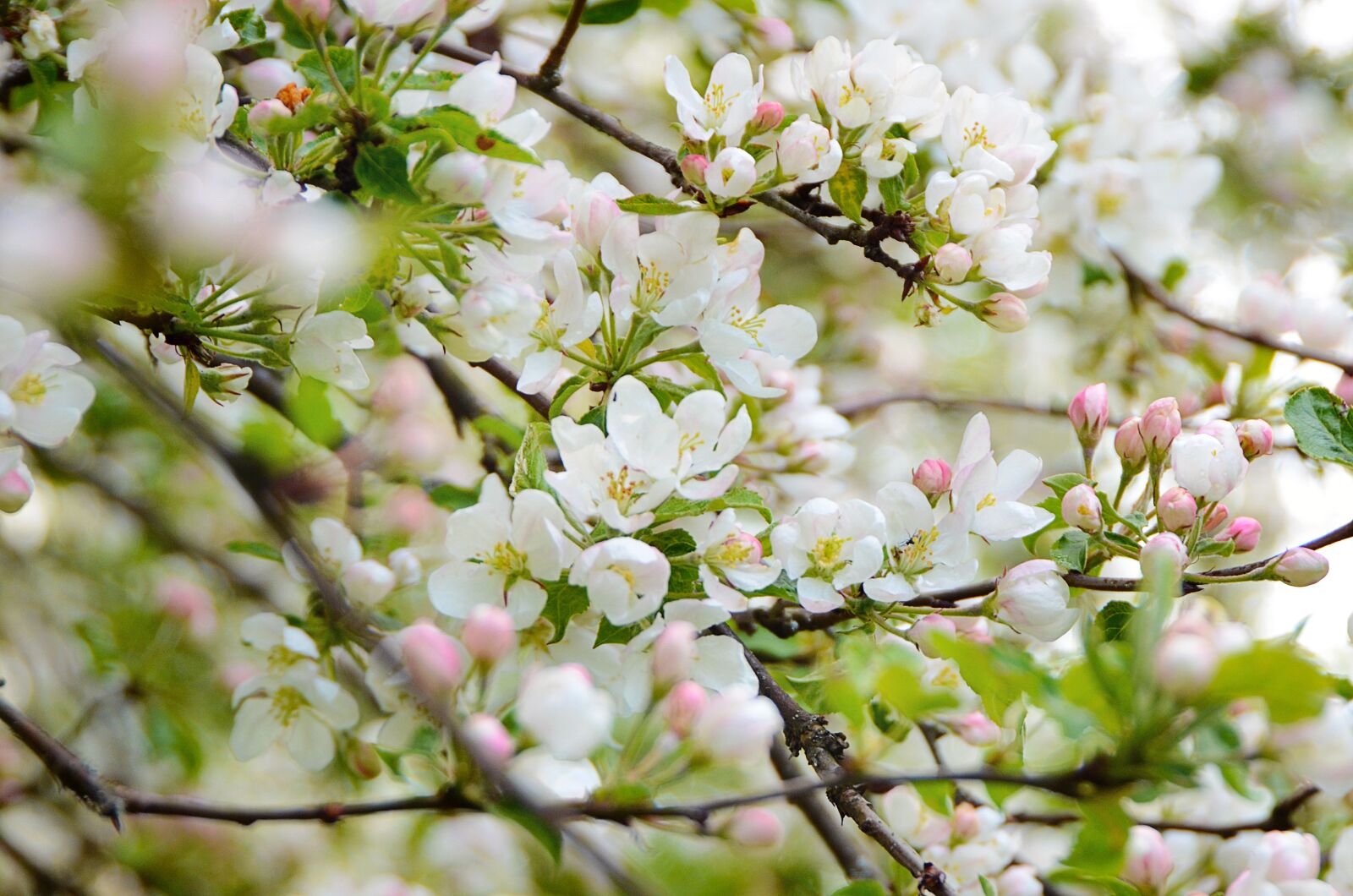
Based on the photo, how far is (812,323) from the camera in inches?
48.4

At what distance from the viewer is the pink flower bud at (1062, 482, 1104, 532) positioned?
3.48 ft

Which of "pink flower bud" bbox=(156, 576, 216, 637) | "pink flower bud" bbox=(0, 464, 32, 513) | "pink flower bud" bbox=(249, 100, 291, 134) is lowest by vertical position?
"pink flower bud" bbox=(156, 576, 216, 637)

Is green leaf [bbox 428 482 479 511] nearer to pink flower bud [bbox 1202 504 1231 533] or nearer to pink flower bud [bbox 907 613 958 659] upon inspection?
pink flower bud [bbox 907 613 958 659]

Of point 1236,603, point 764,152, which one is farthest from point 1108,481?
point 764,152

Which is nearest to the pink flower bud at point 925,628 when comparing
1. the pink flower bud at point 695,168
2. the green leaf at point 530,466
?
the green leaf at point 530,466

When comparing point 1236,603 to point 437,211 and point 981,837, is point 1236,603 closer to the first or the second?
point 981,837

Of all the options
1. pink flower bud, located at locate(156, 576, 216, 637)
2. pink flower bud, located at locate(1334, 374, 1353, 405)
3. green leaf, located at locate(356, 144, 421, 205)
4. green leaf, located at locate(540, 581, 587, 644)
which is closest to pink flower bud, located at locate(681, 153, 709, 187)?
green leaf, located at locate(356, 144, 421, 205)

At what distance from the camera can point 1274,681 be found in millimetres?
696

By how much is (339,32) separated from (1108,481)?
172 centimetres

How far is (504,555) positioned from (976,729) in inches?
23.9

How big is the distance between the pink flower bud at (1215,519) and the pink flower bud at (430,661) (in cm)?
75

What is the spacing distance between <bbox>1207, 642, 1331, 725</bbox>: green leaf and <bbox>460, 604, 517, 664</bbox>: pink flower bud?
1.63 ft

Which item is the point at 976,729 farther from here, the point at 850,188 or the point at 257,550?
the point at 257,550

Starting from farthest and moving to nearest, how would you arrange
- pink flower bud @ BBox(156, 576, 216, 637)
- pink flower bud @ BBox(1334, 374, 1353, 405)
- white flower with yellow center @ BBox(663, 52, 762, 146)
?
1. pink flower bud @ BBox(156, 576, 216, 637)
2. pink flower bud @ BBox(1334, 374, 1353, 405)
3. white flower with yellow center @ BBox(663, 52, 762, 146)
